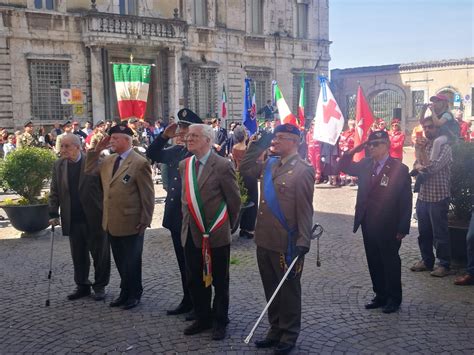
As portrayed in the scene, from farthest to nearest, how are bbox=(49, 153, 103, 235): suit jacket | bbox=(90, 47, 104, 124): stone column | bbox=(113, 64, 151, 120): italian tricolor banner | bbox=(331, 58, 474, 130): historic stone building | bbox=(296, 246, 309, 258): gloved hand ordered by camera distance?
bbox=(331, 58, 474, 130): historic stone building
bbox=(90, 47, 104, 124): stone column
bbox=(113, 64, 151, 120): italian tricolor banner
bbox=(49, 153, 103, 235): suit jacket
bbox=(296, 246, 309, 258): gloved hand

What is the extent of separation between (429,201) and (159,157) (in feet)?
11.5

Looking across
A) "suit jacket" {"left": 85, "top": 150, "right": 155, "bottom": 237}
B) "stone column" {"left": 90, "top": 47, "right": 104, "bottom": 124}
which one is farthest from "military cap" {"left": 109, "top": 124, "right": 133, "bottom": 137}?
"stone column" {"left": 90, "top": 47, "right": 104, "bottom": 124}

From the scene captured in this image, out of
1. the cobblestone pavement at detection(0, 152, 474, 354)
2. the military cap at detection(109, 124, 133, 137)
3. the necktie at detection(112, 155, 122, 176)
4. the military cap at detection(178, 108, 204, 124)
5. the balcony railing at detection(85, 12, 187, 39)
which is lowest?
the cobblestone pavement at detection(0, 152, 474, 354)

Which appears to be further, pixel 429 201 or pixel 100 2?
pixel 100 2

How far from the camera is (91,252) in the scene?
20.4 ft

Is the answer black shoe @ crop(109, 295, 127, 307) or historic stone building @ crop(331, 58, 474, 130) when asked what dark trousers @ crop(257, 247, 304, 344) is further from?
historic stone building @ crop(331, 58, 474, 130)

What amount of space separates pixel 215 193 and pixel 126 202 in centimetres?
117

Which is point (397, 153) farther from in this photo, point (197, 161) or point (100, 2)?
point (100, 2)

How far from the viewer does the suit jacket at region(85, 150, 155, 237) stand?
566 cm

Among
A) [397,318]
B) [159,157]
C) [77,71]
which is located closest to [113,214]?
[159,157]

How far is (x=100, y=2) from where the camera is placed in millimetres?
24359

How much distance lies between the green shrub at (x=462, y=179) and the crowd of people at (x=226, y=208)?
0.93ft

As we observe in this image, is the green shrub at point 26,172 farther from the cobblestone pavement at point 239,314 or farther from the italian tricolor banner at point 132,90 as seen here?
the italian tricolor banner at point 132,90

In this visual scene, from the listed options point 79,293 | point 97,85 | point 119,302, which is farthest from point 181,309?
point 97,85
